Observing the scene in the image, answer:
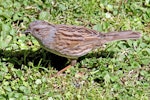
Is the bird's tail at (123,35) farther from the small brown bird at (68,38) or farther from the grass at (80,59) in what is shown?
the grass at (80,59)

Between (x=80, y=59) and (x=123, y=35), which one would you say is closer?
(x=123, y=35)

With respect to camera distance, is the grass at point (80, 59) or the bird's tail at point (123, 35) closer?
the grass at point (80, 59)

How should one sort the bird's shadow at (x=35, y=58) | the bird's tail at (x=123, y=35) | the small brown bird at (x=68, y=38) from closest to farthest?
1. the small brown bird at (x=68, y=38)
2. the bird's tail at (x=123, y=35)
3. the bird's shadow at (x=35, y=58)

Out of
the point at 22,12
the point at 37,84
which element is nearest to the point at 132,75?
the point at 37,84

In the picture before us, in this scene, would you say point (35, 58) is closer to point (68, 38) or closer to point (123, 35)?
point (68, 38)

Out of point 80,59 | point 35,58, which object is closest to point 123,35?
point 80,59

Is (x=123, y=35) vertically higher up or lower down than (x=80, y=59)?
higher up

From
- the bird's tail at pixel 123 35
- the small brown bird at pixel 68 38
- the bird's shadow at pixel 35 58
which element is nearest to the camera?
the small brown bird at pixel 68 38

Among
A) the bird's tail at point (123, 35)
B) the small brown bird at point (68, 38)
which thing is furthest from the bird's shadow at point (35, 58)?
the bird's tail at point (123, 35)
